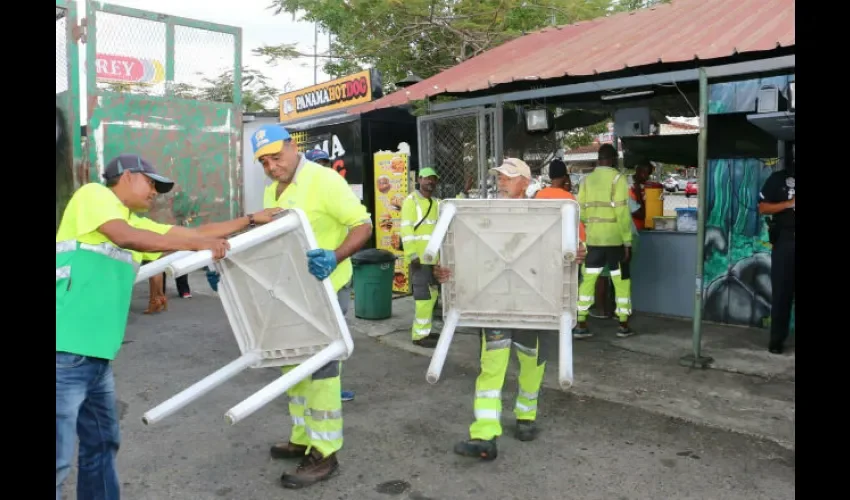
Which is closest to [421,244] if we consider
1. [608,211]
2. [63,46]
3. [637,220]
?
[608,211]

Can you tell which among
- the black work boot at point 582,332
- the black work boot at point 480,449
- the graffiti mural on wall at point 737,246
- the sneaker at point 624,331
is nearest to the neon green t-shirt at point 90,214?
the black work boot at point 480,449

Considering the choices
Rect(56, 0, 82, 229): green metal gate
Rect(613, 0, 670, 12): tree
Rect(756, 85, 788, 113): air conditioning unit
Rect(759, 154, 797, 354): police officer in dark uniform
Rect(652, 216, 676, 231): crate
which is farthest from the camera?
Rect(613, 0, 670, 12): tree

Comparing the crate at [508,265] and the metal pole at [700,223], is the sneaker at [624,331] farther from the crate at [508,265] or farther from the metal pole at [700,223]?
the crate at [508,265]

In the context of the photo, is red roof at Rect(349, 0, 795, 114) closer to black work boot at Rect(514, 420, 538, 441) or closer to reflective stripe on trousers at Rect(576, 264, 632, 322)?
reflective stripe on trousers at Rect(576, 264, 632, 322)

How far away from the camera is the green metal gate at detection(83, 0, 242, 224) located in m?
10.2

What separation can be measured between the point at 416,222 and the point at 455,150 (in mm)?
2250

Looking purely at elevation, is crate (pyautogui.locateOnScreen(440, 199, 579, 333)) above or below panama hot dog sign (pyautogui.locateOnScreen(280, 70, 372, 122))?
below

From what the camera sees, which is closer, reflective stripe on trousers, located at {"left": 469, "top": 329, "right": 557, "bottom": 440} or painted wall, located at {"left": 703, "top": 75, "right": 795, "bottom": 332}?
reflective stripe on trousers, located at {"left": 469, "top": 329, "right": 557, "bottom": 440}

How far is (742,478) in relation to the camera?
370cm

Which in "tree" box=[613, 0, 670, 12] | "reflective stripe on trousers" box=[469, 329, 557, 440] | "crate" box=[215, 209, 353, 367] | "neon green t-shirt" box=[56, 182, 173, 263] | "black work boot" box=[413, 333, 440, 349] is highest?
"tree" box=[613, 0, 670, 12]

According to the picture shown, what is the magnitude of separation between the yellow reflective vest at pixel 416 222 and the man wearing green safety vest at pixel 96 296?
422 centimetres

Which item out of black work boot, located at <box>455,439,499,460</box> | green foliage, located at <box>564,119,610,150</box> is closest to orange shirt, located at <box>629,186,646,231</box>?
green foliage, located at <box>564,119,610,150</box>

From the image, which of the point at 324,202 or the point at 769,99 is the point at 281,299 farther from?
the point at 769,99
